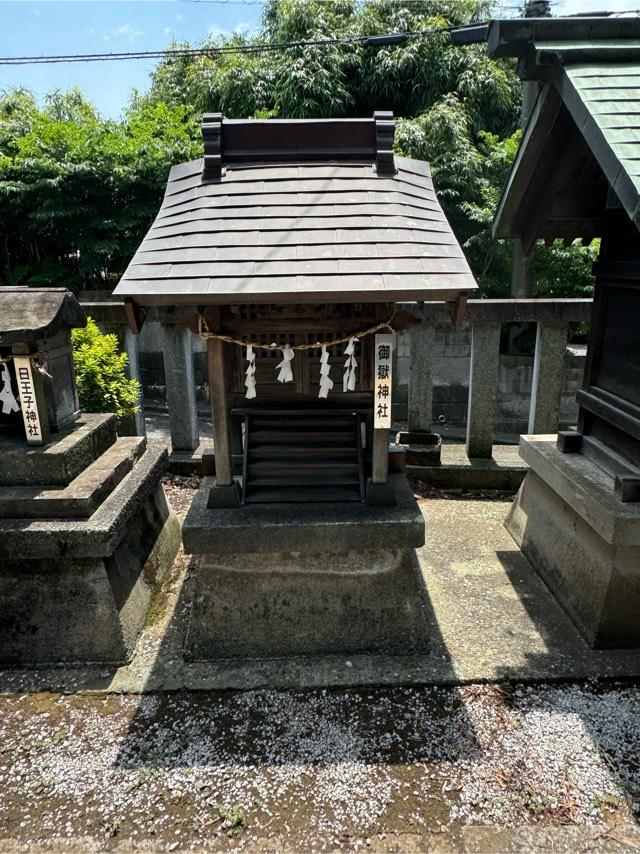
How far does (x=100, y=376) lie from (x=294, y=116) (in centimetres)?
1301

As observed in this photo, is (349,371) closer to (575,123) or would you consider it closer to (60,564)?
(575,123)

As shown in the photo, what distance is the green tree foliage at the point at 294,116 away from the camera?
43.6ft

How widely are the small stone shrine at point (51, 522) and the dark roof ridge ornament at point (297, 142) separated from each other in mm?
1813

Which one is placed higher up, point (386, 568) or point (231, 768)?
point (386, 568)

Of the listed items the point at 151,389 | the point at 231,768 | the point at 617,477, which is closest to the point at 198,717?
the point at 231,768

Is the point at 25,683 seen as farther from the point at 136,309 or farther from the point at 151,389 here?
the point at 151,389

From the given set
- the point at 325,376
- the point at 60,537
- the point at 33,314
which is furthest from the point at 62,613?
the point at 325,376

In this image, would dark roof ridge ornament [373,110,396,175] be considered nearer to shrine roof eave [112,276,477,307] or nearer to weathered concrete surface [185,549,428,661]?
shrine roof eave [112,276,477,307]

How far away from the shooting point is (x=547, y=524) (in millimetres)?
5352

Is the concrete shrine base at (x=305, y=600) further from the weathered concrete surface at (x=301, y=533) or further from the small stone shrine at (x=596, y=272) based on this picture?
the small stone shrine at (x=596, y=272)

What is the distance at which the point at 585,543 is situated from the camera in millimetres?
4621

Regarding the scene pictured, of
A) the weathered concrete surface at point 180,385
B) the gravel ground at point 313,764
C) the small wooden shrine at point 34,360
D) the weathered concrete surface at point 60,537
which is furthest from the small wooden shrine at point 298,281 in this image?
the weathered concrete surface at point 180,385

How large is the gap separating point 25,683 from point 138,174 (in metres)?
→ 12.5

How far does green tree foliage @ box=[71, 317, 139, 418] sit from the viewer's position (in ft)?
20.2
